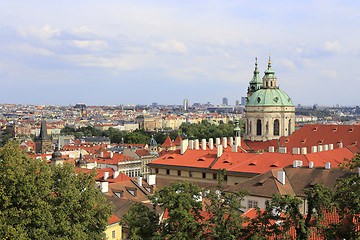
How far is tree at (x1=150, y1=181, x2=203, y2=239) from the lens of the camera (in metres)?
25.9

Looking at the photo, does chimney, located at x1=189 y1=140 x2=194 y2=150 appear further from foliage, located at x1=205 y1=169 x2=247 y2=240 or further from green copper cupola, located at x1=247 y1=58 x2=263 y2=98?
foliage, located at x1=205 y1=169 x2=247 y2=240

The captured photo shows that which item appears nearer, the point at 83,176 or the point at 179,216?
the point at 179,216

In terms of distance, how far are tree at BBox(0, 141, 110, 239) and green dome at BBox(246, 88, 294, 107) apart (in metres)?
56.9

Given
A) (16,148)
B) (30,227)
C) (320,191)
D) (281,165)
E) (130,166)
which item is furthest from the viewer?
(130,166)

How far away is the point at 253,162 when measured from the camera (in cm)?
5728

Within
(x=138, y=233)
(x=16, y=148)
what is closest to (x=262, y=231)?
(x=138, y=233)

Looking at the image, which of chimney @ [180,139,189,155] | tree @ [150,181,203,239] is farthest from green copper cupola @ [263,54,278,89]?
tree @ [150,181,203,239]

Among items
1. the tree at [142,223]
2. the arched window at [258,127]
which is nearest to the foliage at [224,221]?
the tree at [142,223]

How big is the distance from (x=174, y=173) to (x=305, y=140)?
79.3 ft

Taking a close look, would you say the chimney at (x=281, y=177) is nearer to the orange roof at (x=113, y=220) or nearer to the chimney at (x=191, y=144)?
the orange roof at (x=113, y=220)

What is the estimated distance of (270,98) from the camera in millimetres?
86062

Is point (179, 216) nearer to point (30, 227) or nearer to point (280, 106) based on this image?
point (30, 227)

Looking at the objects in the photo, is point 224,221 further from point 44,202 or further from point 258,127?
point 258,127

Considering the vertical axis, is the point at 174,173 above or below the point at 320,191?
below
